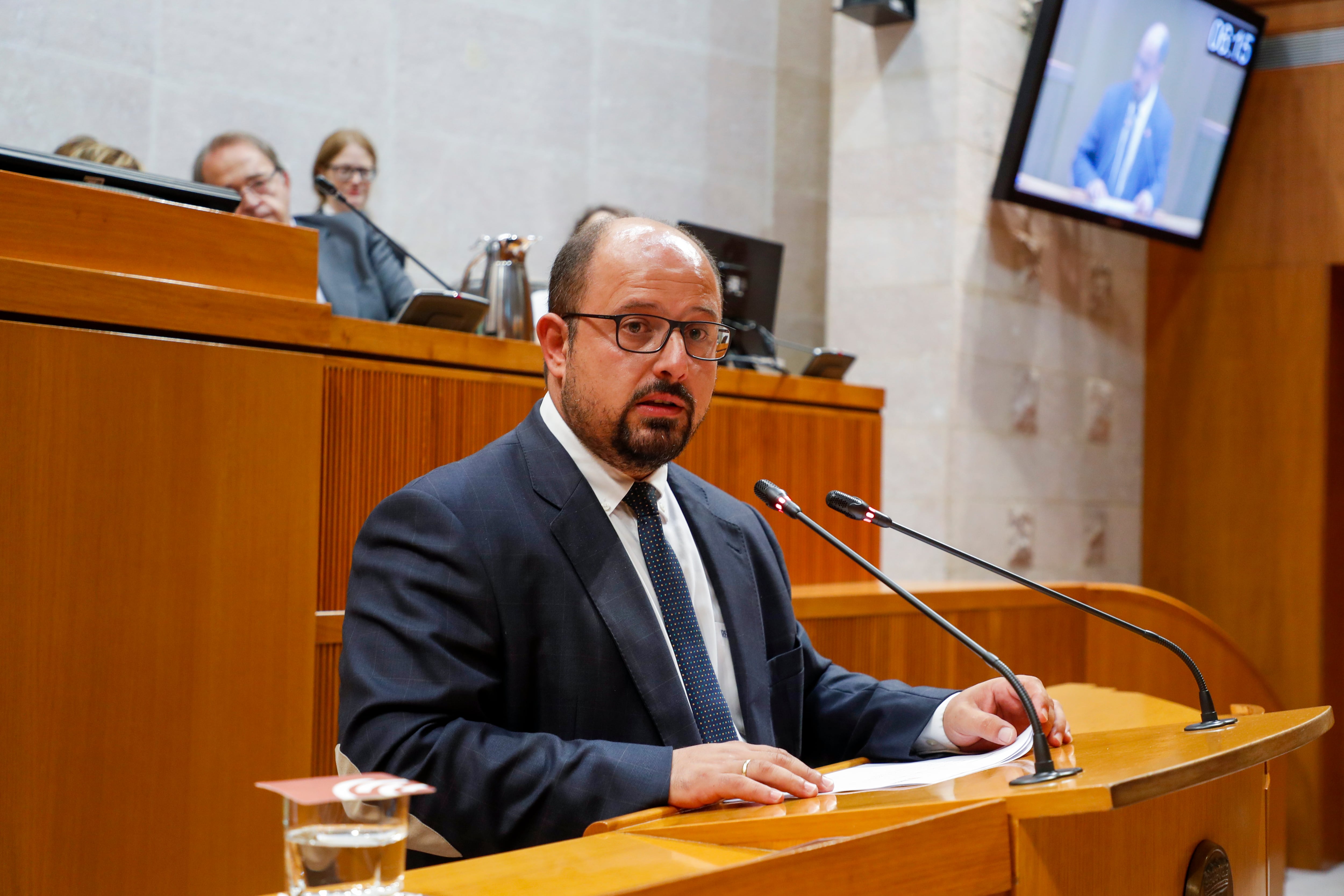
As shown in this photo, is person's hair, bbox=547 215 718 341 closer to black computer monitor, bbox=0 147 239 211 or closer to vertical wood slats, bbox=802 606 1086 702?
black computer monitor, bbox=0 147 239 211

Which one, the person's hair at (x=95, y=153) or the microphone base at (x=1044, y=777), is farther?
the person's hair at (x=95, y=153)

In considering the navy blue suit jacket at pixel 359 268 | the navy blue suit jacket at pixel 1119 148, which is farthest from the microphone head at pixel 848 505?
the navy blue suit jacket at pixel 1119 148

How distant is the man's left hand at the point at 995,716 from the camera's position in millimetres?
1605

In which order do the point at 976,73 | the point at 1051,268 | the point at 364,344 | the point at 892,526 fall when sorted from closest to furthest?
the point at 892,526 → the point at 364,344 → the point at 976,73 → the point at 1051,268

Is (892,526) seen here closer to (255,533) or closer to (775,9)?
(255,533)

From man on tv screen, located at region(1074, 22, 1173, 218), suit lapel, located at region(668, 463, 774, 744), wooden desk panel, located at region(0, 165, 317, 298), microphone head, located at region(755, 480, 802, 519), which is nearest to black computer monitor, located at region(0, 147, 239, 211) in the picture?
wooden desk panel, located at region(0, 165, 317, 298)

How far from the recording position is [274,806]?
80.8 inches

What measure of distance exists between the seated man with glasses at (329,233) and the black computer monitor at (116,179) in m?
1.36

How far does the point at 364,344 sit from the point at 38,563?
0.72 metres

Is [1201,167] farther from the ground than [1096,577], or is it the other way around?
[1201,167]

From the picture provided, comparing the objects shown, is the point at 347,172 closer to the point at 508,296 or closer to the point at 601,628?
the point at 508,296

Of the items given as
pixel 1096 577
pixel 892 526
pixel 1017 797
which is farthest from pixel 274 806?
pixel 1096 577

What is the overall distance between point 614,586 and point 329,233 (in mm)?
2522

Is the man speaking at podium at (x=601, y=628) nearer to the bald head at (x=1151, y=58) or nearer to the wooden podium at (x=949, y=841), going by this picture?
the wooden podium at (x=949, y=841)
